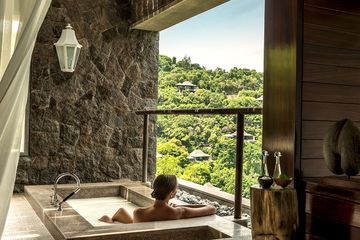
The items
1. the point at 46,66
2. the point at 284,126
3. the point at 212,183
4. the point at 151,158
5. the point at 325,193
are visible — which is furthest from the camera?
the point at 151,158

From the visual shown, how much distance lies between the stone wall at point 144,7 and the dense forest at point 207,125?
0.81 metres

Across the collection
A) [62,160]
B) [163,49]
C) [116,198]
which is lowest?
[116,198]

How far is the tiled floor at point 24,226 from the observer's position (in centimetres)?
290

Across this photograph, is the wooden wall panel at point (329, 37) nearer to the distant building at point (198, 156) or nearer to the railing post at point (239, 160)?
the railing post at point (239, 160)

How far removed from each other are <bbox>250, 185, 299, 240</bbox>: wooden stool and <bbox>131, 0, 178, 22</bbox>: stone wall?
10.1 feet

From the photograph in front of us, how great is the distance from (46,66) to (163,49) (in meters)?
1.69

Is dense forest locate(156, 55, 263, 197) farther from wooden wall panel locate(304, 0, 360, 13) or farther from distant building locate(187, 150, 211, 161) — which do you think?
wooden wall panel locate(304, 0, 360, 13)

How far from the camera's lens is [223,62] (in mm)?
5461

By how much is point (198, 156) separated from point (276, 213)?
252 cm

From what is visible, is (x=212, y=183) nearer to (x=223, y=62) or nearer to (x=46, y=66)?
(x=223, y=62)

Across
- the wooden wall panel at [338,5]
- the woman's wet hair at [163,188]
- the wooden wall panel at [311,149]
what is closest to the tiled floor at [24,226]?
the woman's wet hair at [163,188]

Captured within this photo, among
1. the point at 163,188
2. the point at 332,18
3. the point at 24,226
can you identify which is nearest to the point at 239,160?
the point at 163,188

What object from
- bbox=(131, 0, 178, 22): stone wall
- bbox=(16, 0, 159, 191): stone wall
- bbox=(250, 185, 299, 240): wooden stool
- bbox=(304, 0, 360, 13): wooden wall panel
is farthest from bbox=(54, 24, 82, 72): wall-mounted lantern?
bbox=(250, 185, 299, 240): wooden stool

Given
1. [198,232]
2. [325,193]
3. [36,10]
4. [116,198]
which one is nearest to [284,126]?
[325,193]
